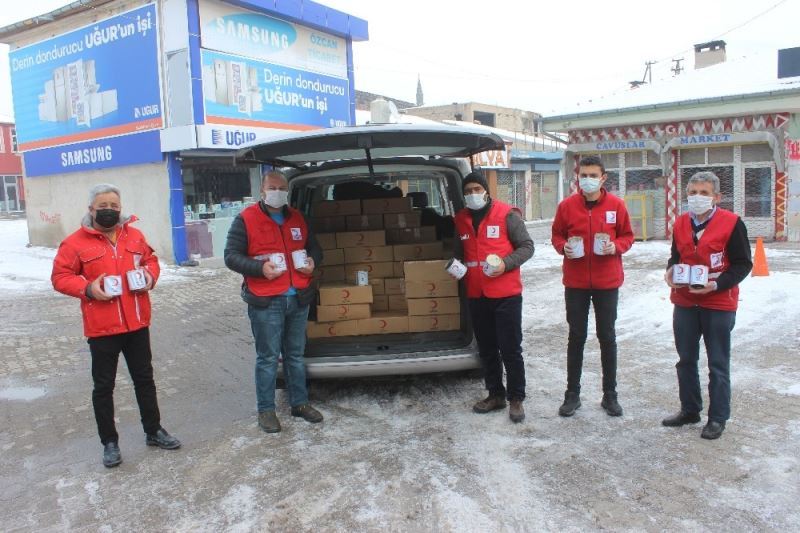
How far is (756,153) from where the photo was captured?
59.0 feet

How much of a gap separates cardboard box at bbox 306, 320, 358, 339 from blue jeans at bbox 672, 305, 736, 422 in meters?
2.46

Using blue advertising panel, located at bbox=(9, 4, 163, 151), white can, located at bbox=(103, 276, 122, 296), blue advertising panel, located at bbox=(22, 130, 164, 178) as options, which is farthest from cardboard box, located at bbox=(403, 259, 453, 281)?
blue advertising panel, located at bbox=(9, 4, 163, 151)

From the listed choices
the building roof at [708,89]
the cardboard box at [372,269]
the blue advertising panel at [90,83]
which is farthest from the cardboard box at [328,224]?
the building roof at [708,89]

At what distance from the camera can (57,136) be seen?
17844mm

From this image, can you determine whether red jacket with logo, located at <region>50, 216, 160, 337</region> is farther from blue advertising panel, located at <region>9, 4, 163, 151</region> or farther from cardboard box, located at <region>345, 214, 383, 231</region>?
blue advertising panel, located at <region>9, 4, 163, 151</region>

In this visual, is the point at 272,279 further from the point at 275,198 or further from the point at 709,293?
the point at 709,293

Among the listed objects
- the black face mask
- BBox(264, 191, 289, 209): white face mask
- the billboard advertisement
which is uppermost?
the billboard advertisement

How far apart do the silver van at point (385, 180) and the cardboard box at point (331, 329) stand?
0.04m

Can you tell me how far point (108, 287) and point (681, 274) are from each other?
3.54 meters

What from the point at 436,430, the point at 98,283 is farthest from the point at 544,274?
the point at 98,283

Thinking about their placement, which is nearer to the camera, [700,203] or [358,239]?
[700,203]

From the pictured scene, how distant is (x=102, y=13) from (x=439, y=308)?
14746mm

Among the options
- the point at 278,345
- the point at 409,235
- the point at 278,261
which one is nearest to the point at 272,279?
the point at 278,261

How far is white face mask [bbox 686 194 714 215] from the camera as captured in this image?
13.9 feet
